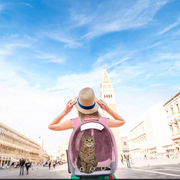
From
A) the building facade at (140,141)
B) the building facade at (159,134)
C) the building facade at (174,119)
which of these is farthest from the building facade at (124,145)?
the building facade at (174,119)

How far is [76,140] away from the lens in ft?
9.11

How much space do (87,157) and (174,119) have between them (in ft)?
105

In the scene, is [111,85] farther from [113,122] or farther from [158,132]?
[113,122]

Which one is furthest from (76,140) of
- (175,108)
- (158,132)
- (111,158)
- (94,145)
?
(158,132)

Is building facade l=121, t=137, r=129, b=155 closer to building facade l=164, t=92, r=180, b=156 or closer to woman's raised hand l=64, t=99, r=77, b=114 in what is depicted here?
building facade l=164, t=92, r=180, b=156

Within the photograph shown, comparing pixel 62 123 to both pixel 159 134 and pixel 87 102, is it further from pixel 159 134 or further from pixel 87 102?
pixel 159 134

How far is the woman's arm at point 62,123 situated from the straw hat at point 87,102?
0.17 metres

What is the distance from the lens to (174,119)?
29953mm

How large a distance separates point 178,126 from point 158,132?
8015mm

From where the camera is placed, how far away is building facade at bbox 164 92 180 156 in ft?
94.8

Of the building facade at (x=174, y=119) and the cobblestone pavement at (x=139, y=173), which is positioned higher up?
the building facade at (x=174, y=119)

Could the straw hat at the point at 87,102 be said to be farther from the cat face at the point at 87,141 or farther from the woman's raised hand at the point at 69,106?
the cat face at the point at 87,141

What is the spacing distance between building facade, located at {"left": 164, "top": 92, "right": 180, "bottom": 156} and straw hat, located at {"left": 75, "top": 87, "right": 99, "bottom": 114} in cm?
2913

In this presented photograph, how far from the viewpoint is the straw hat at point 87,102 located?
9.58 feet
